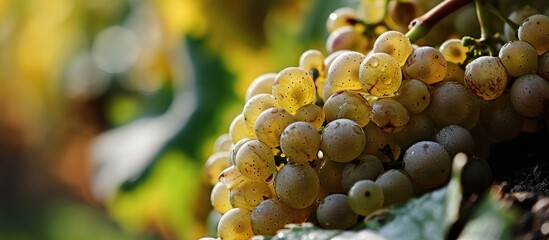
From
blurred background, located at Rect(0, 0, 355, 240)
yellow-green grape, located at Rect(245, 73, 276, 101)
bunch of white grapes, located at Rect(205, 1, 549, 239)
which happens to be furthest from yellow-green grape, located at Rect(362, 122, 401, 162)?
blurred background, located at Rect(0, 0, 355, 240)

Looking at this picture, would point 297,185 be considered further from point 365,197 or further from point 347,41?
point 347,41

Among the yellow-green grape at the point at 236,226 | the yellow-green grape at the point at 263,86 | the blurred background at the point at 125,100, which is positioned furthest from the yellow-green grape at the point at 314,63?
the blurred background at the point at 125,100

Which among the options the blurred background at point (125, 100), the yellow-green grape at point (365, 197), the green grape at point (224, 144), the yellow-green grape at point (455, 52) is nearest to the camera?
the yellow-green grape at point (365, 197)

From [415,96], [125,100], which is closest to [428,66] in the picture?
[415,96]

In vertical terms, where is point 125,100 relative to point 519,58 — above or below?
above

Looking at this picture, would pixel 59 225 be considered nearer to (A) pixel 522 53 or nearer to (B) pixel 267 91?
(B) pixel 267 91

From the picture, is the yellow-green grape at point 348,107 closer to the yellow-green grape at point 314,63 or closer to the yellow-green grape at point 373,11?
the yellow-green grape at point 314,63
